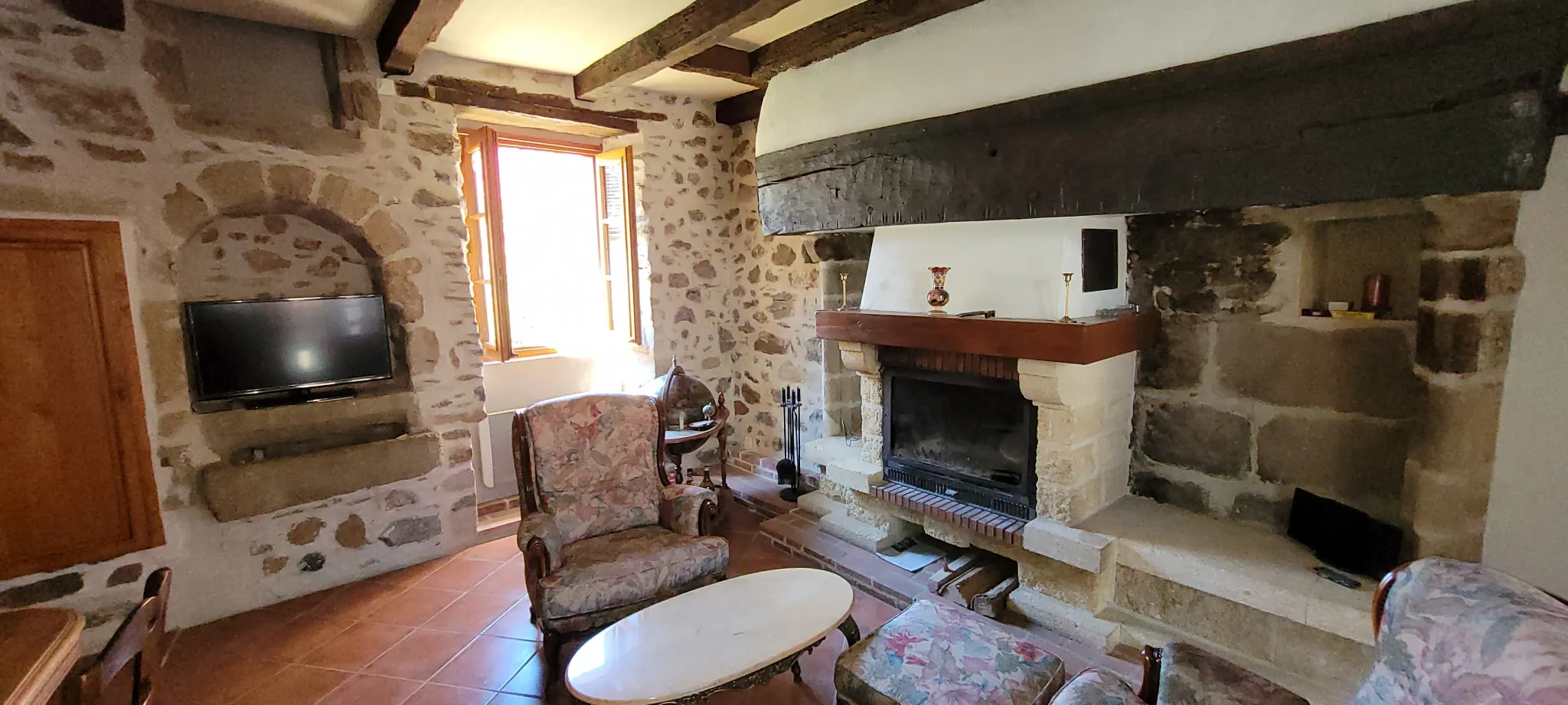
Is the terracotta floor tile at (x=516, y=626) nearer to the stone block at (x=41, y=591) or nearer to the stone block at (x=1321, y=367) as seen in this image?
the stone block at (x=41, y=591)

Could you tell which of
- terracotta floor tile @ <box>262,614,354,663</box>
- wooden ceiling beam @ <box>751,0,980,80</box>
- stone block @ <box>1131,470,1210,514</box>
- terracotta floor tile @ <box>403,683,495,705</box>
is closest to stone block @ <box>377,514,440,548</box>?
terracotta floor tile @ <box>262,614,354,663</box>

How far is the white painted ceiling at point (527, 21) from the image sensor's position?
258 cm

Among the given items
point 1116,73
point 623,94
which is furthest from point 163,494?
point 1116,73

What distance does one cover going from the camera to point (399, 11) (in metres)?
2.60

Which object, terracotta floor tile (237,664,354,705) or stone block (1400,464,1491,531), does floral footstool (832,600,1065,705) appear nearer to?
stone block (1400,464,1491,531)

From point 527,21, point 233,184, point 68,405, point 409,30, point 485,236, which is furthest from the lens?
point 485,236

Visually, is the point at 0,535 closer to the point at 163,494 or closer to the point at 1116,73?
the point at 163,494

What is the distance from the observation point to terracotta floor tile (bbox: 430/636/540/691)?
2.31 m

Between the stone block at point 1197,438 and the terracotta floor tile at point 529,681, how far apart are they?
2.64 m

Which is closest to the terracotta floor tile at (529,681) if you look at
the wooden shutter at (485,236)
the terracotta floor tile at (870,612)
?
the terracotta floor tile at (870,612)

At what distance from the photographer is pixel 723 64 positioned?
10.4ft

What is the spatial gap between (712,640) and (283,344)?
2.49m

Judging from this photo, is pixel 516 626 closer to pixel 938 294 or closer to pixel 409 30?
pixel 938 294

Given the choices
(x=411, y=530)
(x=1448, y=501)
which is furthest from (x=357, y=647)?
(x=1448, y=501)
